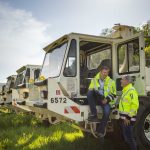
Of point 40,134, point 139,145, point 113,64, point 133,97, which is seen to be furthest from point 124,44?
point 40,134

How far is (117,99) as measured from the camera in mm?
7102

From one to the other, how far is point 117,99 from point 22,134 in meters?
3.01

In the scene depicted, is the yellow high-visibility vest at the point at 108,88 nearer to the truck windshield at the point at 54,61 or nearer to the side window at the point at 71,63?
the side window at the point at 71,63

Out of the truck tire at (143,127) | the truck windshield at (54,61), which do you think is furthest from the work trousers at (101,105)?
the truck windshield at (54,61)

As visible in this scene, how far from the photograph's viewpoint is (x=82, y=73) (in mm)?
7715

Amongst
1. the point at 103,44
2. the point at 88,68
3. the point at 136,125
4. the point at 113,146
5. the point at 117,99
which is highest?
the point at 103,44

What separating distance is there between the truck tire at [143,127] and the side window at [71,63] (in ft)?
5.59

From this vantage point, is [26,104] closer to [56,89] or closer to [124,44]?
[56,89]

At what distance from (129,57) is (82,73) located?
1.26 metres

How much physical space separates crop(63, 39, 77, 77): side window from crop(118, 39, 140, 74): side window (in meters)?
1.22

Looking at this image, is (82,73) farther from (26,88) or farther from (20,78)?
(20,78)

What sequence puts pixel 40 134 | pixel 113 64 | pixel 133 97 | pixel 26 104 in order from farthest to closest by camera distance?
pixel 26 104 → pixel 40 134 → pixel 113 64 → pixel 133 97

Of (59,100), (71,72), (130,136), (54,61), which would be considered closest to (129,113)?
(130,136)

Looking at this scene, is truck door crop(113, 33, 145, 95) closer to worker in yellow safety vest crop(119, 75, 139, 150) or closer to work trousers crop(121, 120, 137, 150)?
worker in yellow safety vest crop(119, 75, 139, 150)
